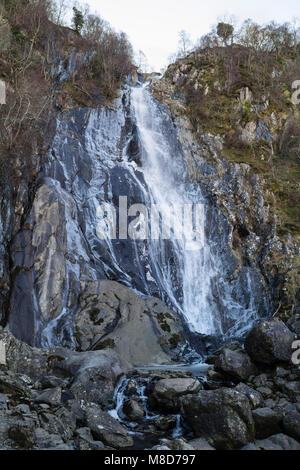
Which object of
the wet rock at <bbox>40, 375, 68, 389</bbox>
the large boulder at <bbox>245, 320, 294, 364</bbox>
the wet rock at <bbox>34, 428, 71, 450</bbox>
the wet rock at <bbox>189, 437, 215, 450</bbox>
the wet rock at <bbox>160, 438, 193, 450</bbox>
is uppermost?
the large boulder at <bbox>245, 320, 294, 364</bbox>

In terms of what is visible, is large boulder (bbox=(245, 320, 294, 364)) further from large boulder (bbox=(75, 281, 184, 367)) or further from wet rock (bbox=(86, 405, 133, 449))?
wet rock (bbox=(86, 405, 133, 449))

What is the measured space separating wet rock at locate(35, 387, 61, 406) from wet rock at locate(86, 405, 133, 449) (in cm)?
80

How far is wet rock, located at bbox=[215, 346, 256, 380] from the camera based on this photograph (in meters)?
10.2

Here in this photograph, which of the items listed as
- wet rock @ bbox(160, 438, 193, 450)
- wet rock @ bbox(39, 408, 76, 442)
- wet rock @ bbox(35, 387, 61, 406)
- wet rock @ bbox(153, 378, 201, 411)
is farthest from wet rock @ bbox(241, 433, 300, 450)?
wet rock @ bbox(35, 387, 61, 406)

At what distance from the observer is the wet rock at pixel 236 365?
10.2 metres

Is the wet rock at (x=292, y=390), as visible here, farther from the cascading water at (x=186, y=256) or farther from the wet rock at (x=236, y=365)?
the cascading water at (x=186, y=256)

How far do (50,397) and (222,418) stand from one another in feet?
12.3

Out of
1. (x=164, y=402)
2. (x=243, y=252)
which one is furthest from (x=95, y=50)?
(x=164, y=402)

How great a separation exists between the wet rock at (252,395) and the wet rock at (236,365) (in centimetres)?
125

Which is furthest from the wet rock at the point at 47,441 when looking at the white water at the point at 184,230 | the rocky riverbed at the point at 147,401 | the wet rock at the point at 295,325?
the white water at the point at 184,230

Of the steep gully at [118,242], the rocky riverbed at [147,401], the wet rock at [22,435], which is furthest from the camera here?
the steep gully at [118,242]

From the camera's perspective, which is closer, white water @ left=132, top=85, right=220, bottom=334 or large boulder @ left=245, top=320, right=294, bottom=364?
large boulder @ left=245, top=320, right=294, bottom=364

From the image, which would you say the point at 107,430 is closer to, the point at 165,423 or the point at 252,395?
the point at 165,423

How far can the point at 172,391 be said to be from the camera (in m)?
8.74
